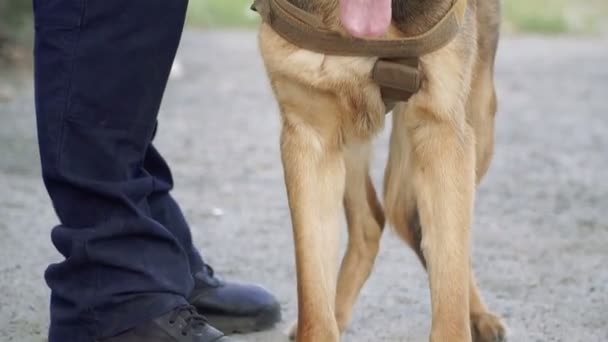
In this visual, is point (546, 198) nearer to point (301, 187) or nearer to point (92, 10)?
point (301, 187)

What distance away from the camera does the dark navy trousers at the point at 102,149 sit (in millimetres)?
2742

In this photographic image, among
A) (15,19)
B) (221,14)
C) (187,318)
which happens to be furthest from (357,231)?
(221,14)

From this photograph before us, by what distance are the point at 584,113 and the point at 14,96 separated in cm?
356

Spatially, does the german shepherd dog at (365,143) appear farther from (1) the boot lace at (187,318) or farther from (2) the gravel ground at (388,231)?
(2) the gravel ground at (388,231)

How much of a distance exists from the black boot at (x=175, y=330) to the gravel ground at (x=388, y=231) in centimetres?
42

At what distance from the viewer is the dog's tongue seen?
9.40 ft

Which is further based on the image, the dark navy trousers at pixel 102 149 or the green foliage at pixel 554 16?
the green foliage at pixel 554 16

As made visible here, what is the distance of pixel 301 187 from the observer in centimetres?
304

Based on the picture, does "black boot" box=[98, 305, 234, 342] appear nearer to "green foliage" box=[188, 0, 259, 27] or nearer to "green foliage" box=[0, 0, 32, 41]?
"green foliage" box=[0, 0, 32, 41]

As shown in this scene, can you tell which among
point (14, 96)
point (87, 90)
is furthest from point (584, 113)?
point (87, 90)

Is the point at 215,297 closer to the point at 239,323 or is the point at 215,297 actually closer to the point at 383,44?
the point at 239,323

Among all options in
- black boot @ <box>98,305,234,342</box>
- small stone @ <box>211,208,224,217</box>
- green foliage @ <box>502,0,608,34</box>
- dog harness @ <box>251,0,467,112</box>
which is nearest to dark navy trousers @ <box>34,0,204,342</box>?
black boot @ <box>98,305,234,342</box>

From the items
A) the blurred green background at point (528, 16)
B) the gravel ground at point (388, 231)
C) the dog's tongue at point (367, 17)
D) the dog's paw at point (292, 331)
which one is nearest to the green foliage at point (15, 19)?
the gravel ground at point (388, 231)

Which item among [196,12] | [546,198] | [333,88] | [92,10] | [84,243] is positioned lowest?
[196,12]
